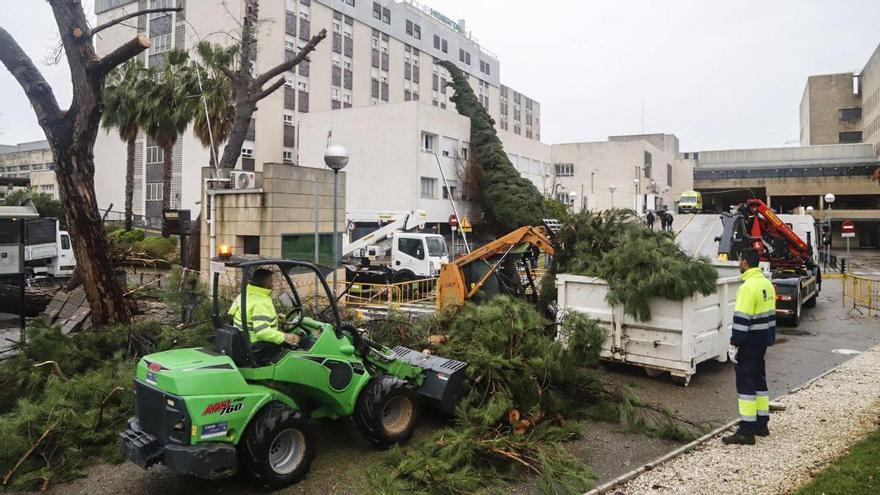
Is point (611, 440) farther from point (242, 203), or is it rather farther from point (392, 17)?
point (392, 17)

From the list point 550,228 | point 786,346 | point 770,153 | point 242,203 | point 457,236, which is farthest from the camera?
point 770,153

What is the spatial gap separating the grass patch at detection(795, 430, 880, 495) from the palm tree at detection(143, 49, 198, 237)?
25.1 metres

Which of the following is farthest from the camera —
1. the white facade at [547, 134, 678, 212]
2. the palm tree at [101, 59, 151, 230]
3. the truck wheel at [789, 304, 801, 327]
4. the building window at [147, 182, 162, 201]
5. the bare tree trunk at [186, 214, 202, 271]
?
the white facade at [547, 134, 678, 212]

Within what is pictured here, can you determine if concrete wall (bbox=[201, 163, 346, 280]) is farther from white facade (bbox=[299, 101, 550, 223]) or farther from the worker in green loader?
white facade (bbox=[299, 101, 550, 223])

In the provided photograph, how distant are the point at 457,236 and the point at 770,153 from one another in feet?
169

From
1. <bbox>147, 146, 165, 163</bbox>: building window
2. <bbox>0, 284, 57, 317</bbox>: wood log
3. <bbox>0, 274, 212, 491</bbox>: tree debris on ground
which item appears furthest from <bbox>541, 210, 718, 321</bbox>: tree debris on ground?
<bbox>147, 146, 165, 163</bbox>: building window

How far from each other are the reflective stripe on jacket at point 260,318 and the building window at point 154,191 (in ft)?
129


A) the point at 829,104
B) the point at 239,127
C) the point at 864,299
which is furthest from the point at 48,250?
the point at 829,104

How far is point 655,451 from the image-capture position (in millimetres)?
6234

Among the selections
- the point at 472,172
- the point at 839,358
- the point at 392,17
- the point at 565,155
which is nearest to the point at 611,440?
the point at 839,358

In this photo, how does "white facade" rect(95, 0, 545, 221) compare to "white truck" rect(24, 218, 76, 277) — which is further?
"white facade" rect(95, 0, 545, 221)

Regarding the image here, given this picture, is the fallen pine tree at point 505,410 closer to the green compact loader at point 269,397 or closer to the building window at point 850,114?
the green compact loader at point 269,397

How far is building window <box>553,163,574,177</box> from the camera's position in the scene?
195ft

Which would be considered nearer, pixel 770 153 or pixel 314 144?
pixel 314 144
